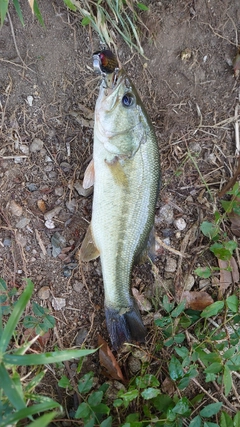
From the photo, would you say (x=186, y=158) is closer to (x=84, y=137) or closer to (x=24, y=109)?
(x=84, y=137)

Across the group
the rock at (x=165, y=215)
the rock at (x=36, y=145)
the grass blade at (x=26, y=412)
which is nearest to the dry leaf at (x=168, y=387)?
the rock at (x=165, y=215)

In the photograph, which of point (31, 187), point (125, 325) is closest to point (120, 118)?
point (31, 187)

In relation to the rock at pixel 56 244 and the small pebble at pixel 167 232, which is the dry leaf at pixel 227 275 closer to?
the small pebble at pixel 167 232

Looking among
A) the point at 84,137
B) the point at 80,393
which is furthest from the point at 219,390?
the point at 84,137

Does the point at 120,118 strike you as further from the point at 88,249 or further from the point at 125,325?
the point at 125,325

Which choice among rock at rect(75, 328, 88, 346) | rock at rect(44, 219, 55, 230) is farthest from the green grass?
rock at rect(75, 328, 88, 346)

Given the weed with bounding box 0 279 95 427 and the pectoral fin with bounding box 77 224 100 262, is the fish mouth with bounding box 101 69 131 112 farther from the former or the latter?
the weed with bounding box 0 279 95 427
